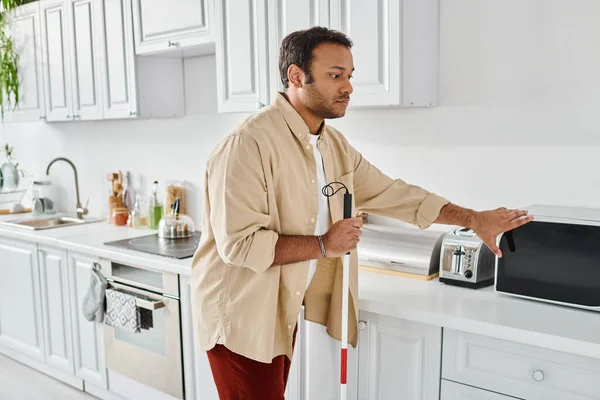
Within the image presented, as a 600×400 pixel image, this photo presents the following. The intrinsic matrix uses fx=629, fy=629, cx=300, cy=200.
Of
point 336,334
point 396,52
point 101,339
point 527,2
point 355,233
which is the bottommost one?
point 101,339

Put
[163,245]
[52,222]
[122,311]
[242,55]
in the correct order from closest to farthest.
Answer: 1. [242,55]
2. [122,311]
3. [163,245]
4. [52,222]

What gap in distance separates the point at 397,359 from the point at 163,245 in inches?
54.9

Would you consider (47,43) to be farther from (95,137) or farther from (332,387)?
(332,387)

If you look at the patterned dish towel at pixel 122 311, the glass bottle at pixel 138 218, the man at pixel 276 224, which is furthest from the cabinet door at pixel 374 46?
the glass bottle at pixel 138 218

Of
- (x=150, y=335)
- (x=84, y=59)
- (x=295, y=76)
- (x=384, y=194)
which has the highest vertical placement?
(x=84, y=59)

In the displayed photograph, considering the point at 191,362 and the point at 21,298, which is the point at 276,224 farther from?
the point at 21,298

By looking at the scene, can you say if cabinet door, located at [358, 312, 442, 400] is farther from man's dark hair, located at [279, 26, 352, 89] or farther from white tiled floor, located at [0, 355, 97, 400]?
white tiled floor, located at [0, 355, 97, 400]

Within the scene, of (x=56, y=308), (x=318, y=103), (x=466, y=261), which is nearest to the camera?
(x=318, y=103)

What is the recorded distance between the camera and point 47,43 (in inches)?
145

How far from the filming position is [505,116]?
2363 millimetres

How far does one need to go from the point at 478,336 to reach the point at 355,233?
0.51 metres

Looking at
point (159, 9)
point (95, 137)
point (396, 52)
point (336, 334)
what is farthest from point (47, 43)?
point (336, 334)

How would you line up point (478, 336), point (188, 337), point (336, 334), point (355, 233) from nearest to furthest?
point (355, 233) → point (478, 336) → point (336, 334) → point (188, 337)

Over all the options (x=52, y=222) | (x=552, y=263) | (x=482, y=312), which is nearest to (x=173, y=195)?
(x=52, y=222)
